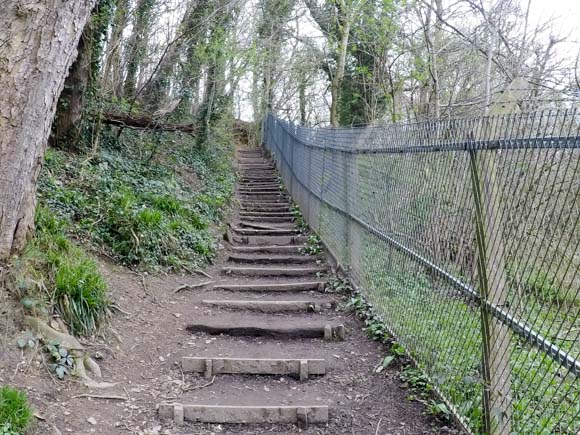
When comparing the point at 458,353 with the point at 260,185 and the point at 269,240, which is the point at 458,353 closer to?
the point at 269,240

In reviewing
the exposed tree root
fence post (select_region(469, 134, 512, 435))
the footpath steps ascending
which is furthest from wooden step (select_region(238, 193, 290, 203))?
fence post (select_region(469, 134, 512, 435))

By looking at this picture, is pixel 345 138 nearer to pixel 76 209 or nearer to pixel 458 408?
pixel 76 209

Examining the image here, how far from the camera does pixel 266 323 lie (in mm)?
5270

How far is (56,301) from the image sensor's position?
409 centimetres

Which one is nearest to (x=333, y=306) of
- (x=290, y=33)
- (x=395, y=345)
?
(x=395, y=345)

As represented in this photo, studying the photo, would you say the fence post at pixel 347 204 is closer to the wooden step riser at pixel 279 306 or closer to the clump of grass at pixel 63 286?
the wooden step riser at pixel 279 306

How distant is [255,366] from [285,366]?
0.84 feet

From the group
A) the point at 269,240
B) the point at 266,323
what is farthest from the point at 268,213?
the point at 266,323

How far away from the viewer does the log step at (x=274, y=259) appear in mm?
7750

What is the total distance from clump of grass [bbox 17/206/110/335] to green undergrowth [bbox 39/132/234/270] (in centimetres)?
109

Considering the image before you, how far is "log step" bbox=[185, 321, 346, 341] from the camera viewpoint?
16.4 ft

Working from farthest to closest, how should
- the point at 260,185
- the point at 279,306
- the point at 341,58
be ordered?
the point at 260,185 < the point at 341,58 < the point at 279,306

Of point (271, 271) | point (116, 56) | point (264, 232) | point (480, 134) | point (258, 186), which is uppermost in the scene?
point (116, 56)

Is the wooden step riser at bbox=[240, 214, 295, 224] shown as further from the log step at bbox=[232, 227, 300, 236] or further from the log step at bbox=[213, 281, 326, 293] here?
the log step at bbox=[213, 281, 326, 293]
